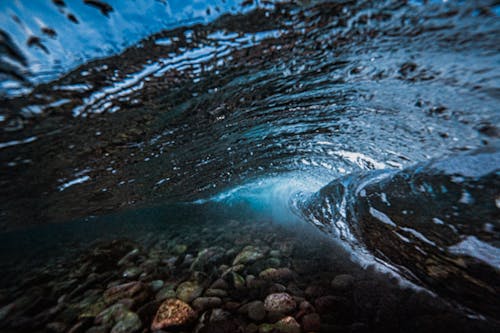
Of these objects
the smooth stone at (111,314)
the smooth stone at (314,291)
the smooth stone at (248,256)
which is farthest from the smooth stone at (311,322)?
the smooth stone at (111,314)

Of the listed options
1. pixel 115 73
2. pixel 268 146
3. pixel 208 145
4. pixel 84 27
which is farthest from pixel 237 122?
pixel 84 27

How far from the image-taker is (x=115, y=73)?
2703 mm

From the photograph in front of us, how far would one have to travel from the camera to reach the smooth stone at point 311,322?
2385mm

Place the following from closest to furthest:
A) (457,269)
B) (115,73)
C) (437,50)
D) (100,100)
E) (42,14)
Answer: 1. (42,14)
2. (457,269)
3. (437,50)
4. (115,73)
5. (100,100)

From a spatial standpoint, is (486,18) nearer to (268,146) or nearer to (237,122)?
(237,122)

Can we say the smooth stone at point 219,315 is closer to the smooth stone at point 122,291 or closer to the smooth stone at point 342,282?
the smooth stone at point 342,282

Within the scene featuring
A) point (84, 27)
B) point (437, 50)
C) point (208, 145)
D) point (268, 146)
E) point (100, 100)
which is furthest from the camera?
point (268, 146)

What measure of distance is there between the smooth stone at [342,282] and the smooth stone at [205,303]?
1733 millimetres

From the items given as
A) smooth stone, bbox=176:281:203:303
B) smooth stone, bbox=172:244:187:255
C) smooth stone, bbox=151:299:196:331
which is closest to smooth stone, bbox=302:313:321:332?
smooth stone, bbox=151:299:196:331

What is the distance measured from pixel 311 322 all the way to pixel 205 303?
1511 mm

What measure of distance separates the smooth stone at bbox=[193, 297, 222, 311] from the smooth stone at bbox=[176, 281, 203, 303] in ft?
0.58

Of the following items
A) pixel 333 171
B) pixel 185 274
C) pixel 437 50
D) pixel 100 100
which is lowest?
pixel 185 274

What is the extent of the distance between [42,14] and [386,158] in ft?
20.1

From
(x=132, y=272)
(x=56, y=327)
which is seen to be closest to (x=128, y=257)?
(x=132, y=272)
